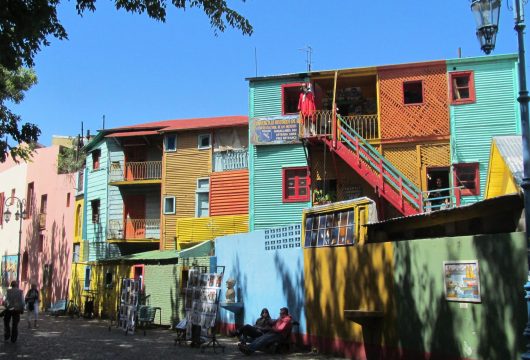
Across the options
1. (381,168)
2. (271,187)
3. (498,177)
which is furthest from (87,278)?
(498,177)

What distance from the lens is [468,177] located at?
20516mm

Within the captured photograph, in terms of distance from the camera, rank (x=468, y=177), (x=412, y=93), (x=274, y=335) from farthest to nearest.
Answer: (x=412, y=93), (x=468, y=177), (x=274, y=335)

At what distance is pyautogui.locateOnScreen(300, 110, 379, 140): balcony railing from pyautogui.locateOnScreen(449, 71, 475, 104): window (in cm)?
286

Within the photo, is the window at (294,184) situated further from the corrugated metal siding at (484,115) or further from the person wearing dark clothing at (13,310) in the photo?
the person wearing dark clothing at (13,310)

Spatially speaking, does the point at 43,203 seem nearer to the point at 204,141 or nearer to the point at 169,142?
the point at 169,142

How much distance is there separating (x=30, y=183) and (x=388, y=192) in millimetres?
30423

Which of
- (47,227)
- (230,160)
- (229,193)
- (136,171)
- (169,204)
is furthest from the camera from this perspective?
(47,227)

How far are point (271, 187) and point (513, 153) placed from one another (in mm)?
10707

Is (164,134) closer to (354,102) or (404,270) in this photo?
(354,102)

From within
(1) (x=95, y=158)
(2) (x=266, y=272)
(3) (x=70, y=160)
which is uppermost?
(3) (x=70, y=160)

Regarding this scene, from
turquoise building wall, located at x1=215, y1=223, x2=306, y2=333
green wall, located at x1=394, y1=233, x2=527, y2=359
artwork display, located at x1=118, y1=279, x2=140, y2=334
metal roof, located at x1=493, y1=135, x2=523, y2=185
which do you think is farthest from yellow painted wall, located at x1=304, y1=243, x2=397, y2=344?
artwork display, located at x1=118, y1=279, x2=140, y2=334

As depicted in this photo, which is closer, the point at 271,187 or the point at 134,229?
the point at 271,187

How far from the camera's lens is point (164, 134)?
3052 centimetres

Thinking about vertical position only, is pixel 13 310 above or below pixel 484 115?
below
